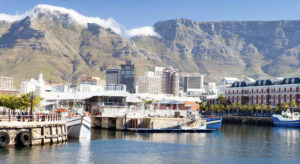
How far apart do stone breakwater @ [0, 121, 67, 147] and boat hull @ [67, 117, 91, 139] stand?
25.1 ft

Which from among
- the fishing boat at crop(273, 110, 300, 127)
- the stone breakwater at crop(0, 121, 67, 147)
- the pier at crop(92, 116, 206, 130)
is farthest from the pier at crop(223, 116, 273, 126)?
the stone breakwater at crop(0, 121, 67, 147)

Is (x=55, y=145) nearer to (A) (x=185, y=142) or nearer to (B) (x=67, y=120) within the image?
(B) (x=67, y=120)

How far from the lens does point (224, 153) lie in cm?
6969

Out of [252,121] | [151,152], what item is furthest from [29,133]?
[252,121]

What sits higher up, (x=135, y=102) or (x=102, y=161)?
(x=135, y=102)

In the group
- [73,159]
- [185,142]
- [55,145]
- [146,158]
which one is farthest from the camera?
[185,142]

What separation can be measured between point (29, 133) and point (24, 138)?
3.74 feet

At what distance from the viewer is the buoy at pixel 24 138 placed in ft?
201

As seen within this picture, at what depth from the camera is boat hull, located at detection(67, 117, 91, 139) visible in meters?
77.6

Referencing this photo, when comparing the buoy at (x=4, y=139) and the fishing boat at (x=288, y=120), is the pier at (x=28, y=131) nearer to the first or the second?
the buoy at (x=4, y=139)

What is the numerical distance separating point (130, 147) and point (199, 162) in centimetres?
1706

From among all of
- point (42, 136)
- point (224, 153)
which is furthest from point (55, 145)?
point (224, 153)

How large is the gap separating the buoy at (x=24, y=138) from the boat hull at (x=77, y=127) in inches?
585

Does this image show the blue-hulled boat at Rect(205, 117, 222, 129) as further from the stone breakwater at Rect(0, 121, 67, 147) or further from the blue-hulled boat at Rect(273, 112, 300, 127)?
the stone breakwater at Rect(0, 121, 67, 147)
